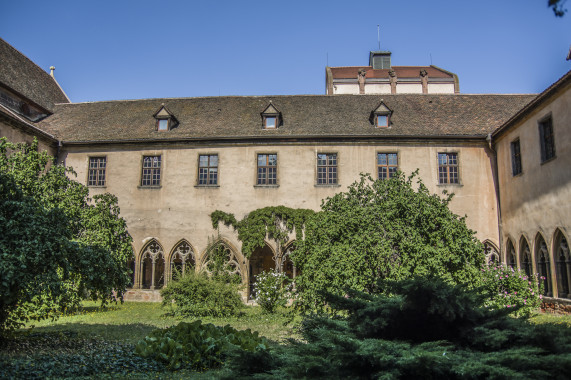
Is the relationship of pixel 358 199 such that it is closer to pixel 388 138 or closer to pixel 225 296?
pixel 225 296

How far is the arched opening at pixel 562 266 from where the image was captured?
14461 millimetres

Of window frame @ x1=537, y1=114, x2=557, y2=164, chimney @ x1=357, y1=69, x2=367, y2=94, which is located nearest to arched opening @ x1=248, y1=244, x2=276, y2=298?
window frame @ x1=537, y1=114, x2=557, y2=164

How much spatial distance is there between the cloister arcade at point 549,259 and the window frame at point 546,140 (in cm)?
251

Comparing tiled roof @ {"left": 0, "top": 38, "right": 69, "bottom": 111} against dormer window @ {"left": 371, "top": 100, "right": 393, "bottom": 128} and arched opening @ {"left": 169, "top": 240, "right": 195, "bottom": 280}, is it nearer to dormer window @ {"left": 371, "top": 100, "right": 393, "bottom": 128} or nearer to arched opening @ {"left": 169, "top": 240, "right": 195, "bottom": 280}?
arched opening @ {"left": 169, "top": 240, "right": 195, "bottom": 280}

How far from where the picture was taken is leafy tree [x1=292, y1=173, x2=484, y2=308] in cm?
910

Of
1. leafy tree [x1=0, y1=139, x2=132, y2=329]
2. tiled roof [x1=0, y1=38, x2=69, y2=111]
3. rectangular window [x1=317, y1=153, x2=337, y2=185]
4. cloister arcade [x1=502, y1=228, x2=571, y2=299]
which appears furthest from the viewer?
tiled roof [x1=0, y1=38, x2=69, y2=111]

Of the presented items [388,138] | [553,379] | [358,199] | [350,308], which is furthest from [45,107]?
[553,379]

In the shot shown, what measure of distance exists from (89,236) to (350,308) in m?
9.88

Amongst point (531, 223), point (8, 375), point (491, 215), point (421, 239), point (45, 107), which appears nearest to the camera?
point (8, 375)

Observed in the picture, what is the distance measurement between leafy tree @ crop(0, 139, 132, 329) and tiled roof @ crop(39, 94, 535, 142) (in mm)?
10400

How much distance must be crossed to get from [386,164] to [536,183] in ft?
18.7

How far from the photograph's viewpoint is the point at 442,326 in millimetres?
3949

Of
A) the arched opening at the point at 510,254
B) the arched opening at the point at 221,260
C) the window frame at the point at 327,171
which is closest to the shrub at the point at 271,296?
the arched opening at the point at 221,260

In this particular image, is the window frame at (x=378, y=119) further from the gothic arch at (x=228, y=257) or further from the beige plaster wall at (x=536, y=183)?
the gothic arch at (x=228, y=257)
